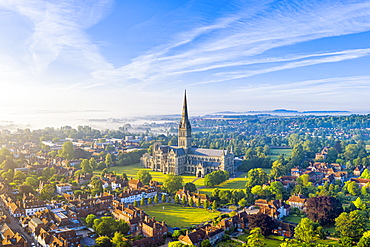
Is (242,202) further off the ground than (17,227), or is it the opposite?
(242,202)

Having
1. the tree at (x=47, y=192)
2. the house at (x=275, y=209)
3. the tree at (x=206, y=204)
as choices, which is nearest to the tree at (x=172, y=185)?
the tree at (x=206, y=204)

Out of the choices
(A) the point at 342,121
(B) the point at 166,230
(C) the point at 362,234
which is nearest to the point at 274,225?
(C) the point at 362,234

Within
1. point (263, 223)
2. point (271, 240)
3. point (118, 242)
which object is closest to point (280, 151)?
point (263, 223)

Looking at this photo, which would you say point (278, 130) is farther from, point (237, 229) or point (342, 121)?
point (237, 229)

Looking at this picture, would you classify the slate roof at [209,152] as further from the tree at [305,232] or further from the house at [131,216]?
the tree at [305,232]

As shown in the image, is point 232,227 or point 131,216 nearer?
point 232,227

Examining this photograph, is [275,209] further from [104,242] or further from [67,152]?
[67,152]

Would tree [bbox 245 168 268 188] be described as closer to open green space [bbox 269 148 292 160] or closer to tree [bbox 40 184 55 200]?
tree [bbox 40 184 55 200]
